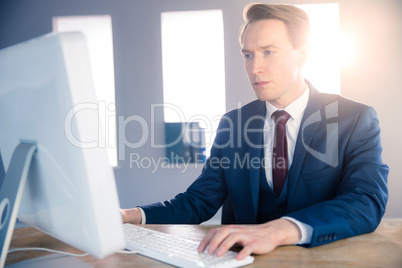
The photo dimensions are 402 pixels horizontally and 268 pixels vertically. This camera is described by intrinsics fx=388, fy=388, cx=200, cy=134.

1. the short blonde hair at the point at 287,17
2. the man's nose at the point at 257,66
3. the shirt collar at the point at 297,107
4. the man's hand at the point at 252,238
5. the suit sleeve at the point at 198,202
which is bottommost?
the suit sleeve at the point at 198,202

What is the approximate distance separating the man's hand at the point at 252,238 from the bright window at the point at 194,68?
3.49 metres

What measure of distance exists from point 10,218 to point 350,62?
432 centimetres

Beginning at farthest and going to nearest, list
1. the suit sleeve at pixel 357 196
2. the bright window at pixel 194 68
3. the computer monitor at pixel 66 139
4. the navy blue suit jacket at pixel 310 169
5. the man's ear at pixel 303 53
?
the bright window at pixel 194 68
the man's ear at pixel 303 53
the navy blue suit jacket at pixel 310 169
the suit sleeve at pixel 357 196
the computer monitor at pixel 66 139

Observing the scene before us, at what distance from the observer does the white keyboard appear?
Result: 2.96ft

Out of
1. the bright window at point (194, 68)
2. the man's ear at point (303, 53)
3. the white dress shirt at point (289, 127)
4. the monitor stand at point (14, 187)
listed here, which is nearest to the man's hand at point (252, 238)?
the monitor stand at point (14, 187)

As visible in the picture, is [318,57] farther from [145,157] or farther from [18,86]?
[18,86]

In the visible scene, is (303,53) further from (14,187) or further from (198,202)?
(14,187)

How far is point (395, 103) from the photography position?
4.42 m

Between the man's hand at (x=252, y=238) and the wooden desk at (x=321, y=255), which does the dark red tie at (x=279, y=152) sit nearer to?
the wooden desk at (x=321, y=255)

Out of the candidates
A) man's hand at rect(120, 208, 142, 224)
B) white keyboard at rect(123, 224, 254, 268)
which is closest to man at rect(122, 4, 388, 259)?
man's hand at rect(120, 208, 142, 224)

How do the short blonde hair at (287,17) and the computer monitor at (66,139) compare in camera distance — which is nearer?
the computer monitor at (66,139)

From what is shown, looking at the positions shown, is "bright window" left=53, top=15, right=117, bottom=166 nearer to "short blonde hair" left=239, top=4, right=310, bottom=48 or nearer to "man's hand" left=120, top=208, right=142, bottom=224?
"short blonde hair" left=239, top=4, right=310, bottom=48

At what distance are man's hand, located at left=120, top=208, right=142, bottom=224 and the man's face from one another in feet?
2.75

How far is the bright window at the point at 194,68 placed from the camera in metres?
4.56
